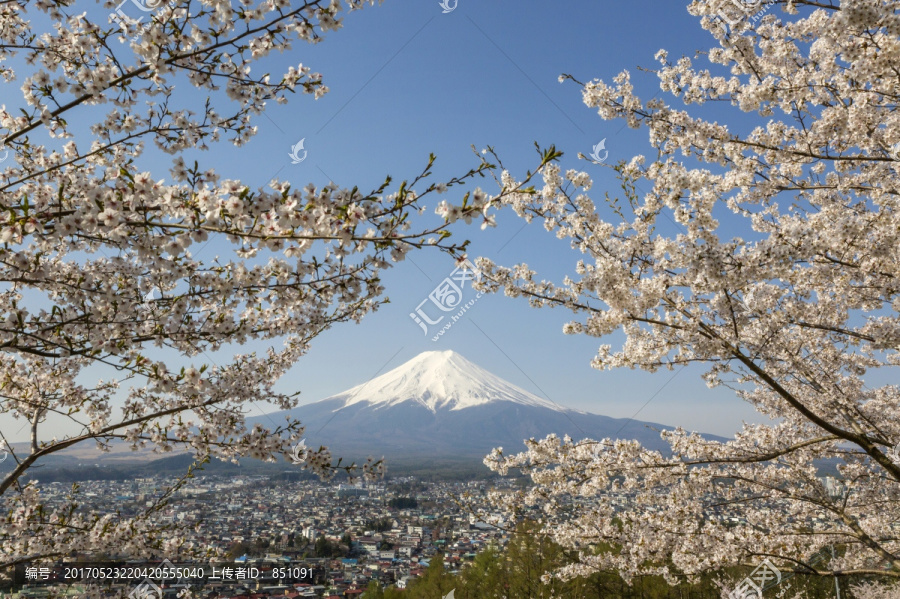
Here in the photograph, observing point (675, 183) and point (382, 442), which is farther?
point (382, 442)

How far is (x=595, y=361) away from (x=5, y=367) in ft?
19.0

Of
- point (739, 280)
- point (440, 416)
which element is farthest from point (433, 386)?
point (739, 280)

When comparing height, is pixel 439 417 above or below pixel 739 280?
below

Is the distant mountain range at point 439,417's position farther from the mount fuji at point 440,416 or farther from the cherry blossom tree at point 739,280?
the cherry blossom tree at point 739,280

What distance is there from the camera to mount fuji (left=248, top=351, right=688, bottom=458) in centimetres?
7106

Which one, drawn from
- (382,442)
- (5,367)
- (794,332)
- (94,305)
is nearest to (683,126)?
(794,332)

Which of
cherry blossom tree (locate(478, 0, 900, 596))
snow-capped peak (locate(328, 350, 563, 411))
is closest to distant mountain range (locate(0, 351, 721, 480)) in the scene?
snow-capped peak (locate(328, 350, 563, 411))

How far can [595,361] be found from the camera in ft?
16.1

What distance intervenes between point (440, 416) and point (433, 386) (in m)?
15.9

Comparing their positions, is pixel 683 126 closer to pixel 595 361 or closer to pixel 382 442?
pixel 595 361

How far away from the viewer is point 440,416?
105 m

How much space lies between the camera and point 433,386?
12031 centimetres

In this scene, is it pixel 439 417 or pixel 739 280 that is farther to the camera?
pixel 439 417

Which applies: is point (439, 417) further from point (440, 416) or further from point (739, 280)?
point (739, 280)
